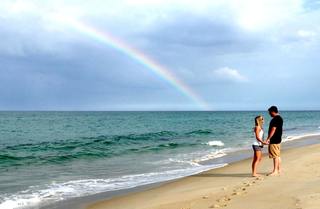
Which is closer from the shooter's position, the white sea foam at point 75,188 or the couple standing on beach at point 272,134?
the white sea foam at point 75,188

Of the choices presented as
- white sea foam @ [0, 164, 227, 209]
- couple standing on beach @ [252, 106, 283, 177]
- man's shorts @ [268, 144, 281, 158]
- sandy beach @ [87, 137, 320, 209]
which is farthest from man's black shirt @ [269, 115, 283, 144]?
white sea foam @ [0, 164, 227, 209]

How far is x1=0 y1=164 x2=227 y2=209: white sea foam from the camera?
10027 millimetres

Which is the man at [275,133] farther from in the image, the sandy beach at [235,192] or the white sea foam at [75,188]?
the white sea foam at [75,188]

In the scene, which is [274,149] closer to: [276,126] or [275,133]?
[275,133]

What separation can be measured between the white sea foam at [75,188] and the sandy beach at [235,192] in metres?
1.15

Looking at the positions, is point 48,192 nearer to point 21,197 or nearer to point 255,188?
point 21,197

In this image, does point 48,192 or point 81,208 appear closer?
point 81,208

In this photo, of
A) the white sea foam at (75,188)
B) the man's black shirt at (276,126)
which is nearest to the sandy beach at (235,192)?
the man's black shirt at (276,126)

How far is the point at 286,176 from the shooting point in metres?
10.8

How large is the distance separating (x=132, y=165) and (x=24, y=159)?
22.2ft

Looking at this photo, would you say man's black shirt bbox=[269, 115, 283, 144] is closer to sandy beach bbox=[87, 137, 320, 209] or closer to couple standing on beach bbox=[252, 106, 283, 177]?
couple standing on beach bbox=[252, 106, 283, 177]

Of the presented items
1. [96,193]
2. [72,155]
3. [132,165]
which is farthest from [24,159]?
[96,193]

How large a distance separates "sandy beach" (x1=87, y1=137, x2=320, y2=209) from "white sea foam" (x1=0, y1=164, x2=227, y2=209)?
1.15m

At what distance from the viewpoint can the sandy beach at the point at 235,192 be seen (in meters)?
7.81
